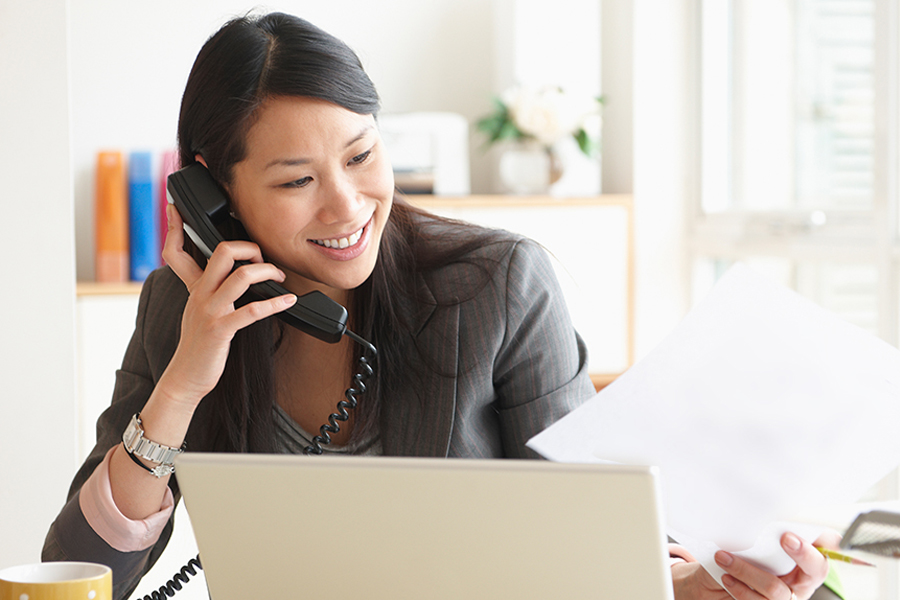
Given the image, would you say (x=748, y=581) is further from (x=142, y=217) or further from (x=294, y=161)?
(x=142, y=217)

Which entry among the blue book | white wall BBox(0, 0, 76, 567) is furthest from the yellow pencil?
the blue book

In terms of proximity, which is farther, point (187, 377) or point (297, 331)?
point (297, 331)

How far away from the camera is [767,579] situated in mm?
796

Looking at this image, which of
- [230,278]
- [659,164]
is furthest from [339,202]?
[659,164]

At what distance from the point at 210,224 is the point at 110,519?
1.24 ft

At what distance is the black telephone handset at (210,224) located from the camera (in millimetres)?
1096

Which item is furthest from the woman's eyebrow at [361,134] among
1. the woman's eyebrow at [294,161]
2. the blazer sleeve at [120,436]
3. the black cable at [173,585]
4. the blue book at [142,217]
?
the blue book at [142,217]

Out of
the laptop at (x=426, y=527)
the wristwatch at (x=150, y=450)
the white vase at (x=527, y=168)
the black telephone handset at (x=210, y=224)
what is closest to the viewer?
the laptop at (x=426, y=527)

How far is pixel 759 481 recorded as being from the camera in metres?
0.66

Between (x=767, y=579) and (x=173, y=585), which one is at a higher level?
(x=767, y=579)

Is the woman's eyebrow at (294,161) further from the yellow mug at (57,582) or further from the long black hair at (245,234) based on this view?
the yellow mug at (57,582)

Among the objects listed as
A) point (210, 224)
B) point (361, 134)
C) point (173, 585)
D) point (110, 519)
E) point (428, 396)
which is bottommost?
point (173, 585)

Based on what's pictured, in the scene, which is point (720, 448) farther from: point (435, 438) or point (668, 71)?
point (668, 71)

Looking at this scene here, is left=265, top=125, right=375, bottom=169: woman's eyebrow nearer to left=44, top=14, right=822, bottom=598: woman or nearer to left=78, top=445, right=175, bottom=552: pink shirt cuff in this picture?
left=44, top=14, right=822, bottom=598: woman
